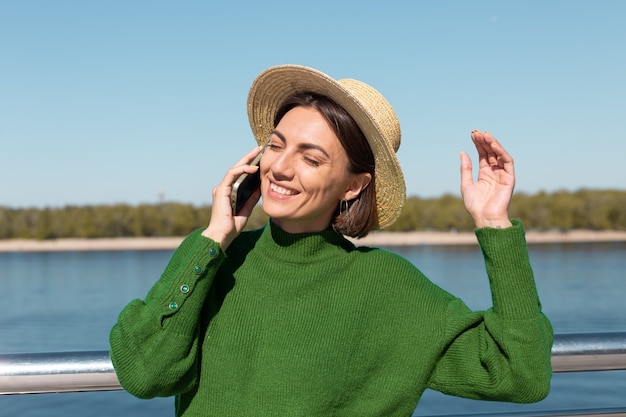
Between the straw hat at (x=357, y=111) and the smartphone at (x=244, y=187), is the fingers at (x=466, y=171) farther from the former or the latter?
the smartphone at (x=244, y=187)

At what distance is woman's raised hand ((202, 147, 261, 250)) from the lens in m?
2.01

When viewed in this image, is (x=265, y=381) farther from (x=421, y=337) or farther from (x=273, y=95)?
(x=273, y=95)

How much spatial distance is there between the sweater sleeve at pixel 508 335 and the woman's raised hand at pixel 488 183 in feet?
0.15

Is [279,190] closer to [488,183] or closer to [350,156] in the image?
[350,156]

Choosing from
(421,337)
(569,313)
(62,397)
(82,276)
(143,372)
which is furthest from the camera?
(82,276)

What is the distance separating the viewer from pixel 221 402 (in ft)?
6.58

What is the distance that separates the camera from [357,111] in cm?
210

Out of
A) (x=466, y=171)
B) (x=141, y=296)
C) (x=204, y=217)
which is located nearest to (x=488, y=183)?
(x=466, y=171)

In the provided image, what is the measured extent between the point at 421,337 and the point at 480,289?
31391 millimetres

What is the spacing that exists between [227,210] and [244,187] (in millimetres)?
130

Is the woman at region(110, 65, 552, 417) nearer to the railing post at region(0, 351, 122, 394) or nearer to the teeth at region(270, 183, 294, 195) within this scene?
the teeth at region(270, 183, 294, 195)

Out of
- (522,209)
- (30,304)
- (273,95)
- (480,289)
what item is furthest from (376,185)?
(522,209)

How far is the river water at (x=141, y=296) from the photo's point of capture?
424 inches

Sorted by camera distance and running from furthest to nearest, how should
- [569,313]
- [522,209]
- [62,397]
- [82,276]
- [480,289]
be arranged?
[522,209]
[82,276]
[480,289]
[569,313]
[62,397]
